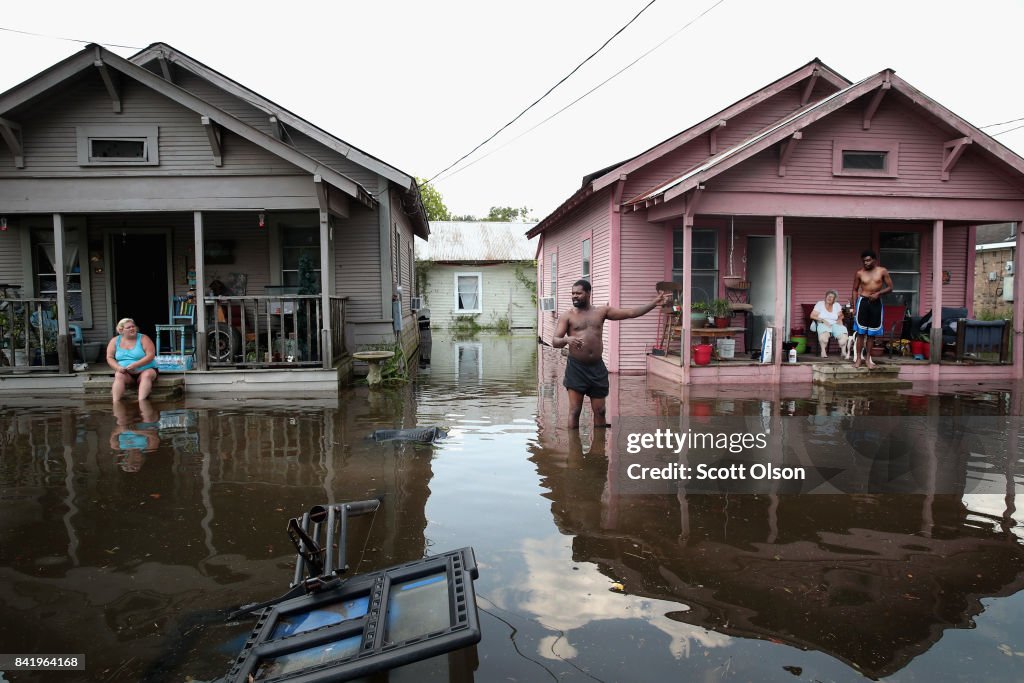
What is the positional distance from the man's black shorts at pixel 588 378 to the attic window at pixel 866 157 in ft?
23.8

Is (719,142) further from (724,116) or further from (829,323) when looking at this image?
(829,323)

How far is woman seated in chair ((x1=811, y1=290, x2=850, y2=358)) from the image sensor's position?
1333 cm

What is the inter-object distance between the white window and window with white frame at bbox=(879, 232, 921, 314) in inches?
662

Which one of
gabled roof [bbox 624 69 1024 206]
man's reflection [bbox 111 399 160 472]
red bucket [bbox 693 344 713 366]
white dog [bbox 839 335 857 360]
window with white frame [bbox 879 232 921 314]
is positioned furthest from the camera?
window with white frame [bbox 879 232 921 314]

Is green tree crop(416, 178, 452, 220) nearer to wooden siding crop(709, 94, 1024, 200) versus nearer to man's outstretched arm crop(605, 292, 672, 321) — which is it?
wooden siding crop(709, 94, 1024, 200)

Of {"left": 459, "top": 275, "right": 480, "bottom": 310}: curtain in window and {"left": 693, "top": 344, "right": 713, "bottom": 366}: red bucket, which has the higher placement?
{"left": 459, "top": 275, "right": 480, "bottom": 310}: curtain in window

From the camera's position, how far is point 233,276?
1324cm

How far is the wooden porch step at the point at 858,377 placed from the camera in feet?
38.0

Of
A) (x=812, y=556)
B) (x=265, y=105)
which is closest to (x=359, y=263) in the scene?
(x=265, y=105)

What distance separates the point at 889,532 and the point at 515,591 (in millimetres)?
2706

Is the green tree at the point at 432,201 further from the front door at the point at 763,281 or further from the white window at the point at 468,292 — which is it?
the front door at the point at 763,281

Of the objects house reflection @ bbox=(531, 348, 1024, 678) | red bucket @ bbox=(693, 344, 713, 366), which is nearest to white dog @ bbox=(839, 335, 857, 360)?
red bucket @ bbox=(693, 344, 713, 366)

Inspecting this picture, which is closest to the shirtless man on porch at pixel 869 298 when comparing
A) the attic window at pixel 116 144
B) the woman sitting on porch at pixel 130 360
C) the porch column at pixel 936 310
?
the porch column at pixel 936 310

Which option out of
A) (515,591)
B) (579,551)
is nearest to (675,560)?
(579,551)
